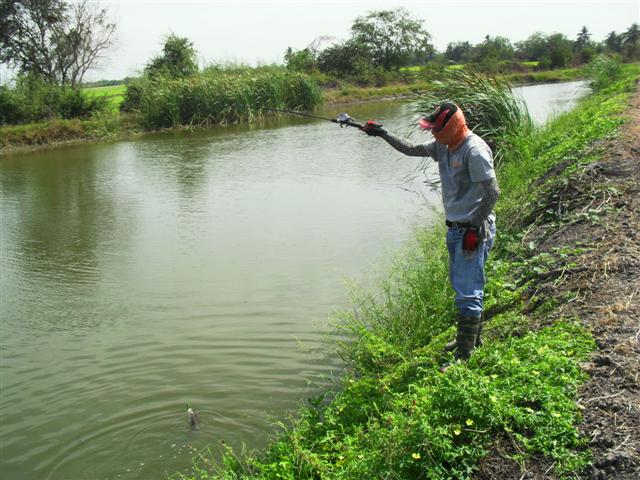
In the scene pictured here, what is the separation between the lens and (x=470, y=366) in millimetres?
3662

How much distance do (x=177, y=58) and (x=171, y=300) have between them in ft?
104

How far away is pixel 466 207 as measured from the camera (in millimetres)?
3959

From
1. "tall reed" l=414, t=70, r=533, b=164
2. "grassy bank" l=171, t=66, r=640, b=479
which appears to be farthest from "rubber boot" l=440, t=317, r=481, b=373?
"tall reed" l=414, t=70, r=533, b=164

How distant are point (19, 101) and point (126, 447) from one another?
26.4 m

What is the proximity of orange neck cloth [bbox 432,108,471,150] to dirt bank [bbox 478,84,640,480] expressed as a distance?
141 centimetres

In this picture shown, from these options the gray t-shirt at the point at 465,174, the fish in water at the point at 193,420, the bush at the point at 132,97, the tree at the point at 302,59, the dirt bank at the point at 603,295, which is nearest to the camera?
the dirt bank at the point at 603,295

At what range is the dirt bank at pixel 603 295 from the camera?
268 cm

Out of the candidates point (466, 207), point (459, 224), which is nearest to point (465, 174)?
point (466, 207)

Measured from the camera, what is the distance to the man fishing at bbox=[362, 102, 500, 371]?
3.82 metres

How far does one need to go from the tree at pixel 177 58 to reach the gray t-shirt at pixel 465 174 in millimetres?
32901

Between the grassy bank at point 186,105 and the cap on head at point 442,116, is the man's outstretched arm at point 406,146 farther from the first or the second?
the grassy bank at point 186,105

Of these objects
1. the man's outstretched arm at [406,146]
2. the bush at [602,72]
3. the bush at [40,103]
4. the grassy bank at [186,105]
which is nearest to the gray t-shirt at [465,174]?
the man's outstretched arm at [406,146]

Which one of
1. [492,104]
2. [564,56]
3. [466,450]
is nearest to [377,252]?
[492,104]

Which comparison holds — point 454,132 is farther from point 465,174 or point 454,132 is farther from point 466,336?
point 466,336
